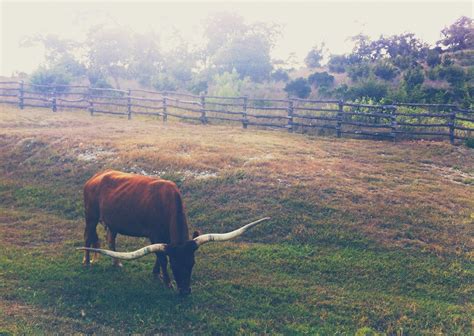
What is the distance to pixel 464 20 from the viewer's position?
28875 millimetres

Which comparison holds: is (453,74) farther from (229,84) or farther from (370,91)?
(229,84)

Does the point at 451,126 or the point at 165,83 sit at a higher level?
the point at 165,83

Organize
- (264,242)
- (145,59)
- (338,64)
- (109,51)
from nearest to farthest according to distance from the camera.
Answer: (264,242), (338,64), (109,51), (145,59)

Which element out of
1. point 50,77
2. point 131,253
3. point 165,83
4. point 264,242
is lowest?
point 264,242

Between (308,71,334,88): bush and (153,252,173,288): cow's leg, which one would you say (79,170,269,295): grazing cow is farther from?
(308,71,334,88): bush

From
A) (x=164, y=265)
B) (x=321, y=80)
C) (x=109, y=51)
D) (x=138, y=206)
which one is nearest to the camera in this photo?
(x=164, y=265)

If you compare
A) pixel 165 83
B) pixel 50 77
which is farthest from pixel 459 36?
pixel 50 77

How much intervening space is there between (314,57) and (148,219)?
37734 mm

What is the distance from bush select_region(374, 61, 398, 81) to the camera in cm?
2569

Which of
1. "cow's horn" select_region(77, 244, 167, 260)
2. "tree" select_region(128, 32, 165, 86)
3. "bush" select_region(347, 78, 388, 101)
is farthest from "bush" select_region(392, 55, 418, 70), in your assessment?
"cow's horn" select_region(77, 244, 167, 260)

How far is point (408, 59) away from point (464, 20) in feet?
18.8

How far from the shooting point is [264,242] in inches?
348

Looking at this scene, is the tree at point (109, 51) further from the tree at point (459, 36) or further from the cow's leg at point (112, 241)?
the cow's leg at point (112, 241)

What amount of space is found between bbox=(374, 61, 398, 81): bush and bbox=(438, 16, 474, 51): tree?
5.04 meters
